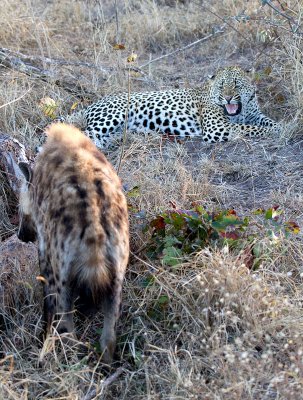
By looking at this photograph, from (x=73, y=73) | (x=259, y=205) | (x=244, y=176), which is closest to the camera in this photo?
(x=259, y=205)

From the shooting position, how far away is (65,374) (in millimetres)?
4312

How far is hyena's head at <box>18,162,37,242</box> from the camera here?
16.1 ft

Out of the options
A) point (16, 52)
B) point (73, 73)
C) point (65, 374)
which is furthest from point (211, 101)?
point (65, 374)

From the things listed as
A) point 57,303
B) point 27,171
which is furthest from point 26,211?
point 57,303

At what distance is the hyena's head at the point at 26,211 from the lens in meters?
4.89

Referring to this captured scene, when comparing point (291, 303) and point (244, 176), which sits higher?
point (291, 303)

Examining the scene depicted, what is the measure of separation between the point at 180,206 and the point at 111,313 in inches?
76.1

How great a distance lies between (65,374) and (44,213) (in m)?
0.92

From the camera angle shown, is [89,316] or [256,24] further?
[256,24]

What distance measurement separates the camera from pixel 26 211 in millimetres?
4961

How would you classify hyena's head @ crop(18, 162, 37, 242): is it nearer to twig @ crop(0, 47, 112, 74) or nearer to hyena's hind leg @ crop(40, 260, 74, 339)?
hyena's hind leg @ crop(40, 260, 74, 339)

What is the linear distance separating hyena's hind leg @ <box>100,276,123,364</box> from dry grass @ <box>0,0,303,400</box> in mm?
121

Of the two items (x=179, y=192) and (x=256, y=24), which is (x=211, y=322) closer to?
(x=179, y=192)

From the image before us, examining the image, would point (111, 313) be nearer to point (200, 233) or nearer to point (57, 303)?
point (57, 303)
